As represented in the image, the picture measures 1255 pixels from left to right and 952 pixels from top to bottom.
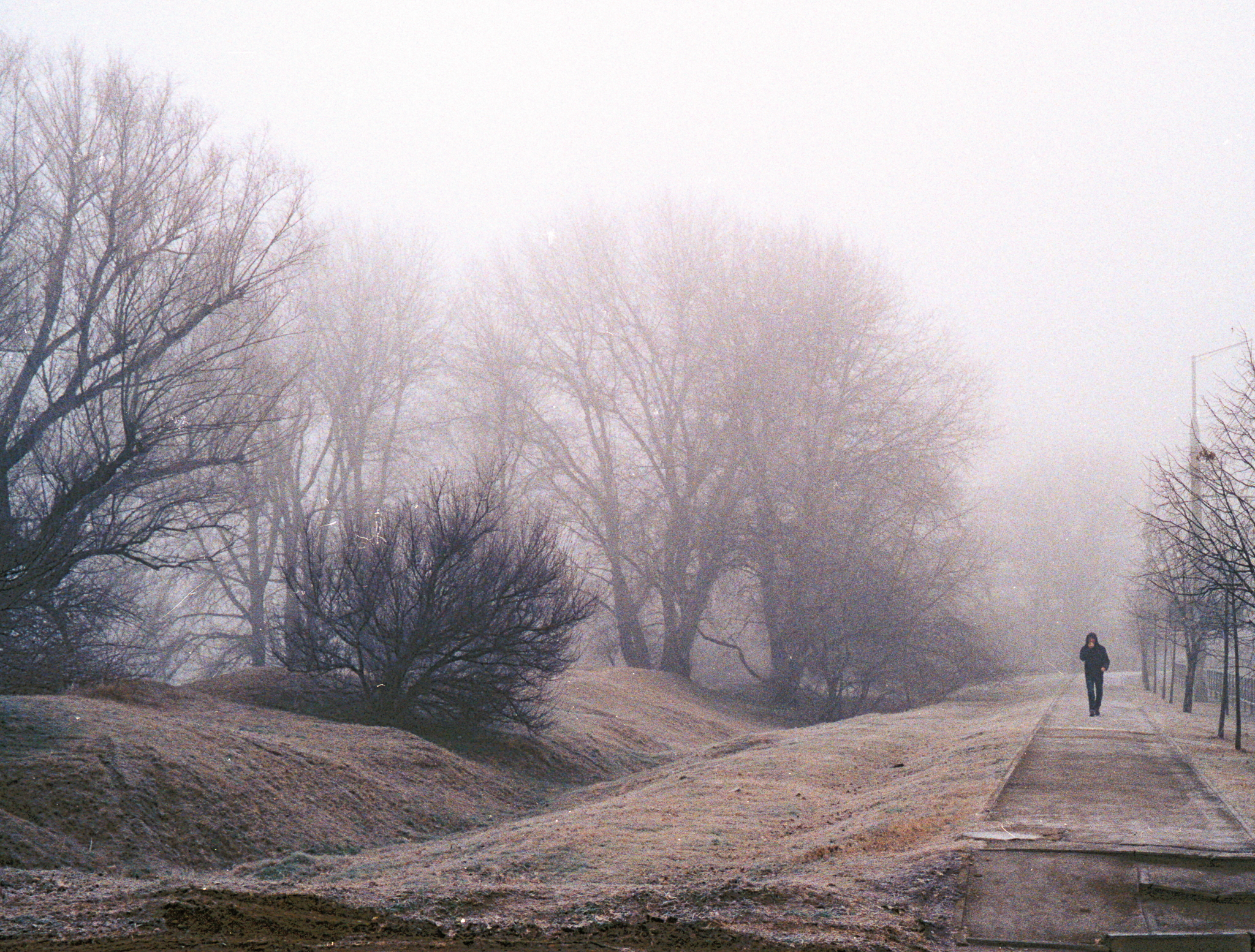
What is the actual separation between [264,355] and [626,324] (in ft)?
63.2

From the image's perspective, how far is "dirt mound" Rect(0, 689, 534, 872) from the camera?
405 inches

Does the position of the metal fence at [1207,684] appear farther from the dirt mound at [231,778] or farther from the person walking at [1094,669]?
the dirt mound at [231,778]

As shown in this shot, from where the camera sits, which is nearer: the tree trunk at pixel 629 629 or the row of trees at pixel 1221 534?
the row of trees at pixel 1221 534

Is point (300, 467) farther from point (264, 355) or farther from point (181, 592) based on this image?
point (264, 355)

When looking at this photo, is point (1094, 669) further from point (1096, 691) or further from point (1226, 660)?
point (1226, 660)

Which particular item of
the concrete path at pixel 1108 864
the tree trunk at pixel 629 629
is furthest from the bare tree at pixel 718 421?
the concrete path at pixel 1108 864

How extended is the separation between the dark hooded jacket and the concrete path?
985cm

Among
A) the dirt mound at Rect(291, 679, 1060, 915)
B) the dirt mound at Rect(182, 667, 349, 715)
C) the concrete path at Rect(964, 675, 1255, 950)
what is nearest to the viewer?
the concrete path at Rect(964, 675, 1255, 950)

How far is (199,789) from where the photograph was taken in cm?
1161

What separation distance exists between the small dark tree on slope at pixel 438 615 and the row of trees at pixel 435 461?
0.06m

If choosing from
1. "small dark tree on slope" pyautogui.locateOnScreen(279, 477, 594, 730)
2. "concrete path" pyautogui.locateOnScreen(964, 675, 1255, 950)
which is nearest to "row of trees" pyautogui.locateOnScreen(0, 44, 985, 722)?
"small dark tree on slope" pyautogui.locateOnScreen(279, 477, 594, 730)

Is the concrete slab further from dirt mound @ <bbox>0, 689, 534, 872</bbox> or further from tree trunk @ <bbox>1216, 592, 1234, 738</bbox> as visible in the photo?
tree trunk @ <bbox>1216, 592, 1234, 738</bbox>

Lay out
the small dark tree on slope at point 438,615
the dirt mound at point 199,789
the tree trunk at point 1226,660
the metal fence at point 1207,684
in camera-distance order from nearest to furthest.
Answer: the dirt mound at point 199,789 < the small dark tree on slope at point 438,615 < the tree trunk at point 1226,660 < the metal fence at point 1207,684

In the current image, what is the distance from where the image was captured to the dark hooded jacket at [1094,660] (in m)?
22.6
